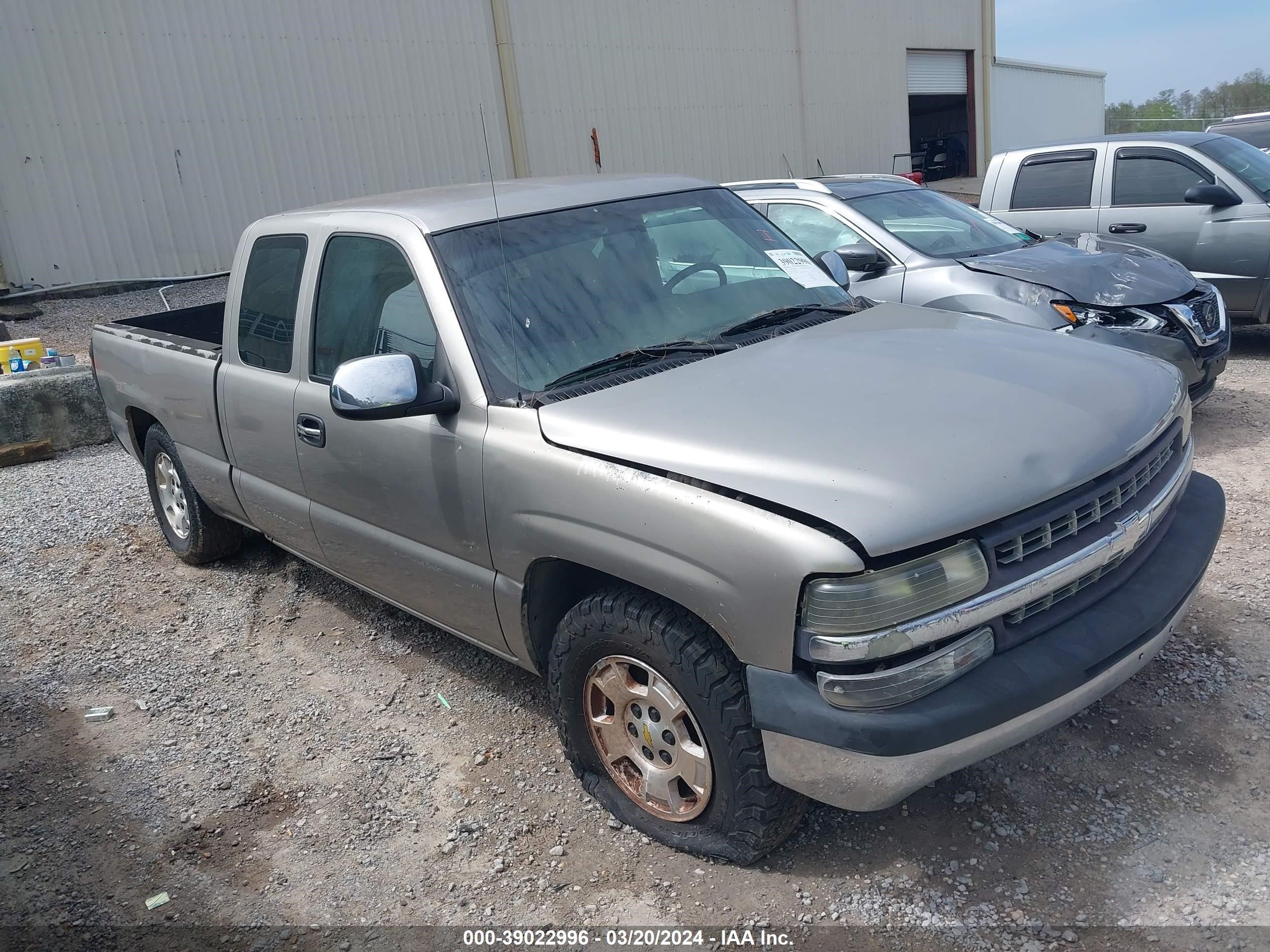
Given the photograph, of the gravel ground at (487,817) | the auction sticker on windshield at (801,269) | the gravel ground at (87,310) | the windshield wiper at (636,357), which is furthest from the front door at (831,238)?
the gravel ground at (87,310)

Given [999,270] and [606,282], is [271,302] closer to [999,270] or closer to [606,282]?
[606,282]

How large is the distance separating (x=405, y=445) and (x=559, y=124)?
12.6 metres

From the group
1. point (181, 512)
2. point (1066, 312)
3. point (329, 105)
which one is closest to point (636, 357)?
point (181, 512)

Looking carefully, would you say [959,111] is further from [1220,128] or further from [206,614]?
[206,614]

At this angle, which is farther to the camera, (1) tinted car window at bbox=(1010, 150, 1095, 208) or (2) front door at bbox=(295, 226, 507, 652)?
(1) tinted car window at bbox=(1010, 150, 1095, 208)

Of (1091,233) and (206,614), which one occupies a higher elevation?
(1091,233)

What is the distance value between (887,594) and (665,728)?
2.76 ft

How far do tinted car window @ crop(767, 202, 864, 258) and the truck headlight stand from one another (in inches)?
180

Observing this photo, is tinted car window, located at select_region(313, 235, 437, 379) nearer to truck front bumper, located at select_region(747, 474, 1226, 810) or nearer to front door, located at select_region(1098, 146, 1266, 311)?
truck front bumper, located at select_region(747, 474, 1226, 810)

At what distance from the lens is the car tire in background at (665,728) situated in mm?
2531

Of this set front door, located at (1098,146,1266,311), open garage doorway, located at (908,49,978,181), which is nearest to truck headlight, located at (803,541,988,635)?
front door, located at (1098,146,1266,311)

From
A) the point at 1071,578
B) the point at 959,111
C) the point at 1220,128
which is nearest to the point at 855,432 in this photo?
the point at 1071,578

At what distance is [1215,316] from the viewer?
5914 mm

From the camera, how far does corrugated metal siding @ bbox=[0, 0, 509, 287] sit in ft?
35.4
